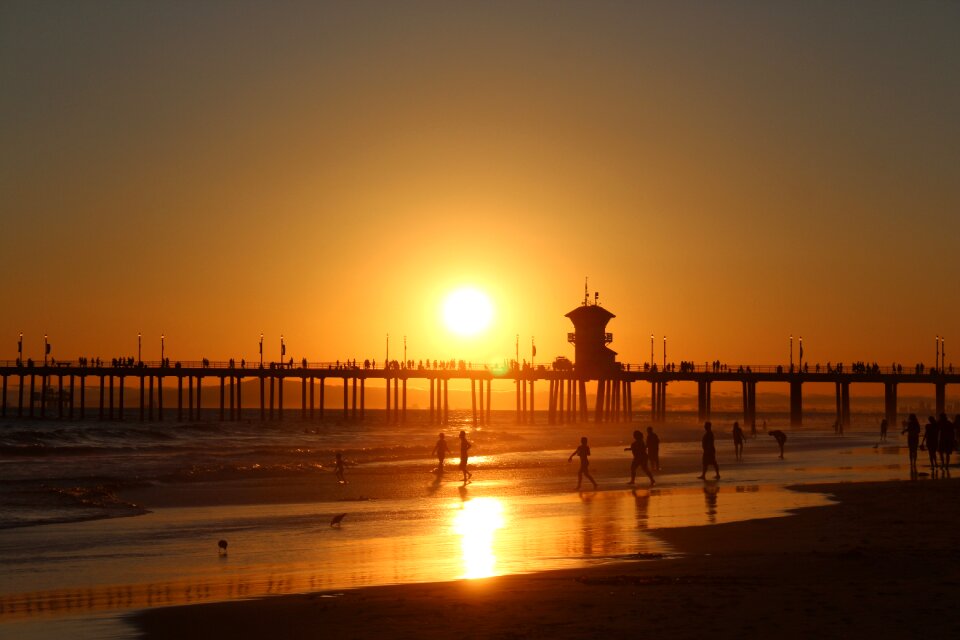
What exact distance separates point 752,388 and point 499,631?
266 feet

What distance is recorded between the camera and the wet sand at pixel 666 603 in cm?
973

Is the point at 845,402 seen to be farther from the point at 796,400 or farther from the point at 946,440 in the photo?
the point at 946,440

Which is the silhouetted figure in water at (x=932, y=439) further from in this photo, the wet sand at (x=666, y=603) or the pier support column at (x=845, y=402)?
the pier support column at (x=845, y=402)

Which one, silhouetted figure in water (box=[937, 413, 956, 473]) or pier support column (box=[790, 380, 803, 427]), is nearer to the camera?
→ silhouetted figure in water (box=[937, 413, 956, 473])

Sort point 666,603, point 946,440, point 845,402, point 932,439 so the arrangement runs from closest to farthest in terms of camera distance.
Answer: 1. point 666,603
2. point 946,440
3. point 932,439
4. point 845,402

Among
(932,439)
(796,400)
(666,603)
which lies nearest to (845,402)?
(796,400)

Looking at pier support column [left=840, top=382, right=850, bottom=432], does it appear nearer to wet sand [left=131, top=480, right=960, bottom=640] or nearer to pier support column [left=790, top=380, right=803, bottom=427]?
pier support column [left=790, top=380, right=803, bottom=427]

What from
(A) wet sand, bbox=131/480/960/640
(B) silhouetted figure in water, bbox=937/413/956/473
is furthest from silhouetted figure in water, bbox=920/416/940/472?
(A) wet sand, bbox=131/480/960/640

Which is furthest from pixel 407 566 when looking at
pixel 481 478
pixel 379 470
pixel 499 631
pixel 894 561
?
pixel 379 470

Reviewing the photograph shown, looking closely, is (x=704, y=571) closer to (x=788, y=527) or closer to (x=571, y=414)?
(x=788, y=527)

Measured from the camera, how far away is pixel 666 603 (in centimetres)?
1077

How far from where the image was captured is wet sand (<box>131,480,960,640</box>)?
9.73 meters

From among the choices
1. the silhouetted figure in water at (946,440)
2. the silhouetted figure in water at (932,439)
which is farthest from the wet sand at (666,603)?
the silhouetted figure in water at (932,439)

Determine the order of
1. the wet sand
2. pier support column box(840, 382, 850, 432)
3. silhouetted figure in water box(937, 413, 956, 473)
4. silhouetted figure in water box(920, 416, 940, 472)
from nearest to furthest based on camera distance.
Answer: the wet sand < silhouetted figure in water box(937, 413, 956, 473) < silhouetted figure in water box(920, 416, 940, 472) < pier support column box(840, 382, 850, 432)
